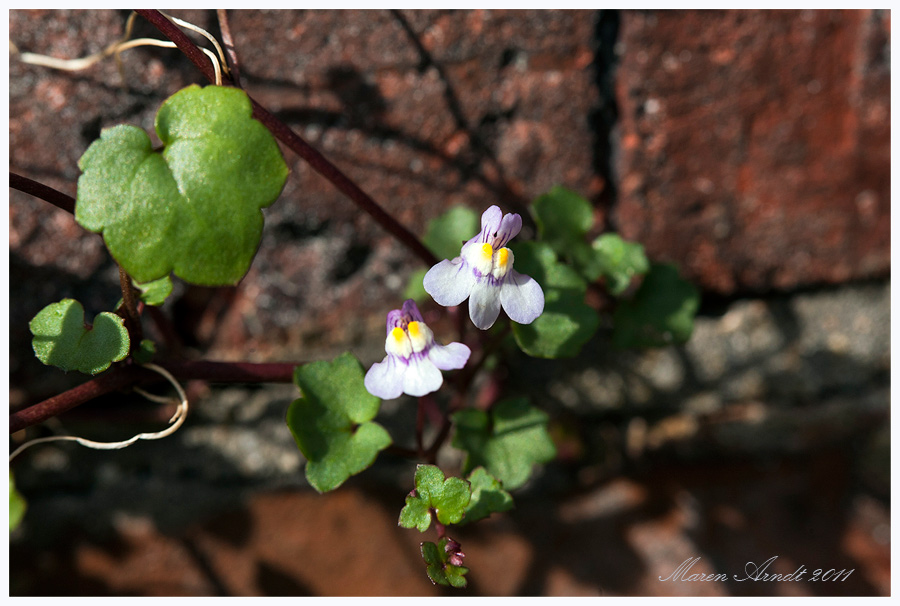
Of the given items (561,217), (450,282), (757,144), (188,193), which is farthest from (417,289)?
(757,144)

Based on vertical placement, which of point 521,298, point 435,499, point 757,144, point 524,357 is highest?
point 757,144

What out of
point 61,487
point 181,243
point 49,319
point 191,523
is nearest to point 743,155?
point 181,243

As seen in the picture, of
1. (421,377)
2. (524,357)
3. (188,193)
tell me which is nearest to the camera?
(188,193)

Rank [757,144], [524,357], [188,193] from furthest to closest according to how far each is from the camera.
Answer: [524,357] → [757,144] → [188,193]

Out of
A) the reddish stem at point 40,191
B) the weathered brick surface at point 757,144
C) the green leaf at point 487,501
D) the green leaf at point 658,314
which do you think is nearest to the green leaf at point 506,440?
the green leaf at point 487,501

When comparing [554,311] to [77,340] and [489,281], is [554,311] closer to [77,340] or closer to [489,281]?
[489,281]

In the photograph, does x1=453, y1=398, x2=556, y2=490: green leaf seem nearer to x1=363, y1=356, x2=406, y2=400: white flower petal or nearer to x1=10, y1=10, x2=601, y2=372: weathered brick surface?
x1=363, y1=356, x2=406, y2=400: white flower petal
